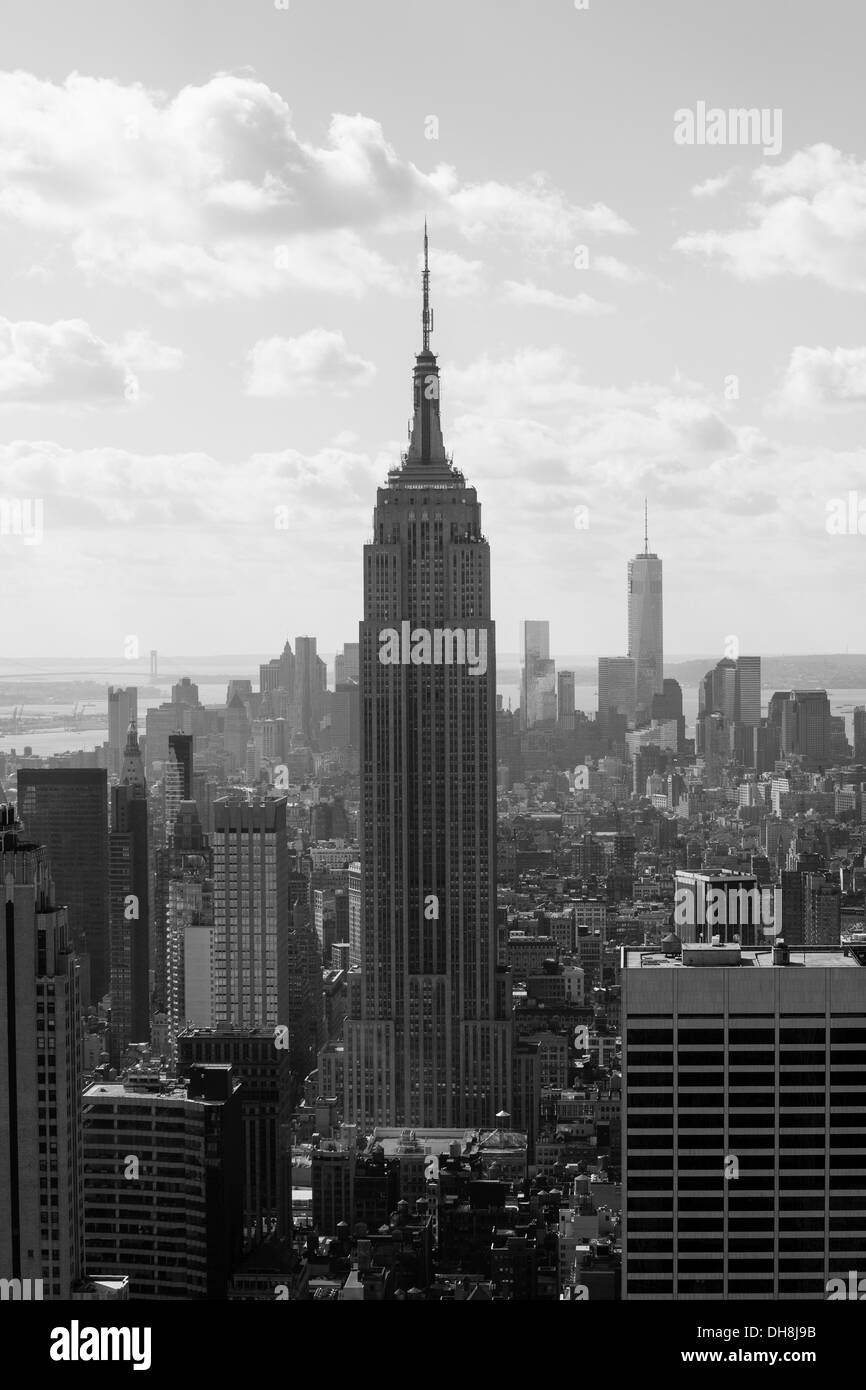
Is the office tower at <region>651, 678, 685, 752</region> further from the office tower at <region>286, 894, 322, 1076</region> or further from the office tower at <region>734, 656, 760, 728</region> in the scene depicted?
the office tower at <region>286, 894, 322, 1076</region>

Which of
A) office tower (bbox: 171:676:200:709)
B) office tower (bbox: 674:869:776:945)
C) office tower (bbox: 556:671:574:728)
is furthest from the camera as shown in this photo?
office tower (bbox: 556:671:574:728)

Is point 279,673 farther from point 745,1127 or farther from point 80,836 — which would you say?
point 745,1127

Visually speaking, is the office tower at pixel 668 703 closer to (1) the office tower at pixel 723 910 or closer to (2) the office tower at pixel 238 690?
(1) the office tower at pixel 723 910

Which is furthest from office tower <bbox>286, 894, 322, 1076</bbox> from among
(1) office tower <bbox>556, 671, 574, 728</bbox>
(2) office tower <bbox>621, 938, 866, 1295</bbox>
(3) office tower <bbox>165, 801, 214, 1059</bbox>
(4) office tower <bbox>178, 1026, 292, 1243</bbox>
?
(2) office tower <bbox>621, 938, 866, 1295</bbox>
